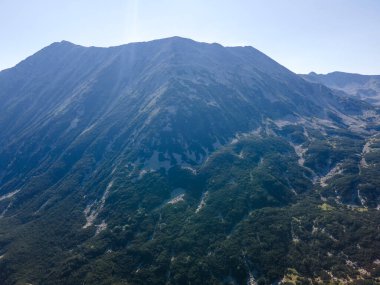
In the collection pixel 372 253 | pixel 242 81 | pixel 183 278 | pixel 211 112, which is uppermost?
pixel 242 81

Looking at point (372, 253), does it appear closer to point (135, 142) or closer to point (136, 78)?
point (135, 142)

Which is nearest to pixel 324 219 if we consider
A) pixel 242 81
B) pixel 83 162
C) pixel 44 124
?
pixel 83 162

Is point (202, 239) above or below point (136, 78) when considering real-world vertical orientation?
below

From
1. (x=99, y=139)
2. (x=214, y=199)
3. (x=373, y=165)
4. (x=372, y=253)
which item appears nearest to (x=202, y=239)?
(x=214, y=199)

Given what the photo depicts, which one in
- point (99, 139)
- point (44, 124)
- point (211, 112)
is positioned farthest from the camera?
point (44, 124)

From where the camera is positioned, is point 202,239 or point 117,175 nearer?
point 202,239

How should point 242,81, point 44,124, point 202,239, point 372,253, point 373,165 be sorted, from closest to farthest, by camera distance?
point 372,253 < point 202,239 < point 373,165 < point 44,124 < point 242,81
